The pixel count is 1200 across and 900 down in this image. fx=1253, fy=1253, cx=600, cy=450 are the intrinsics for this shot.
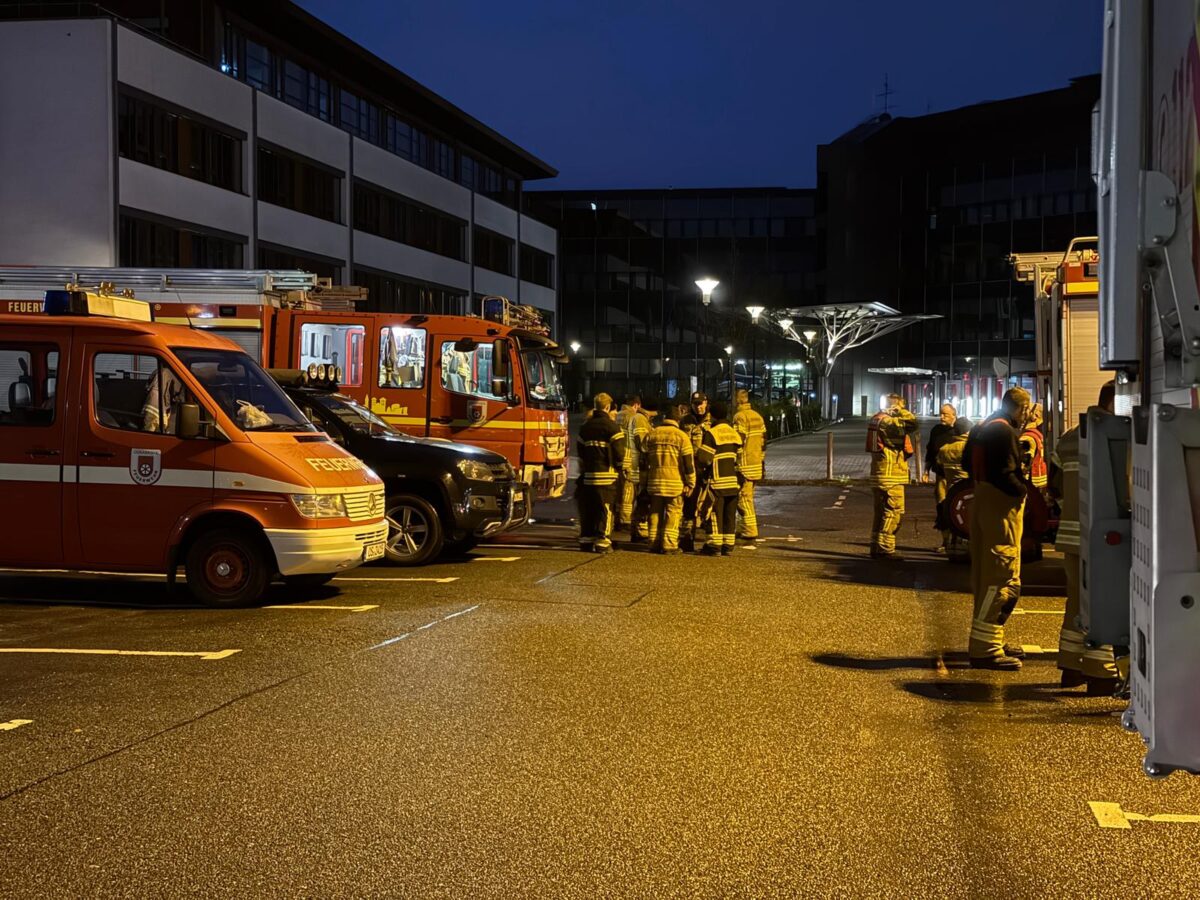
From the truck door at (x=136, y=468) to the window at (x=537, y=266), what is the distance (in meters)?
54.3

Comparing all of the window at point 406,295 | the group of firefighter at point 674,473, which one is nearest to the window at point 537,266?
the window at point 406,295

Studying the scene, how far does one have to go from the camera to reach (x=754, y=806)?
5.21 meters

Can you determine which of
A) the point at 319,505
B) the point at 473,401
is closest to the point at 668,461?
the point at 473,401

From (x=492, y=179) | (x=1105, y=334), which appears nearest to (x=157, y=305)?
(x=1105, y=334)

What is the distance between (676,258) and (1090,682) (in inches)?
2815

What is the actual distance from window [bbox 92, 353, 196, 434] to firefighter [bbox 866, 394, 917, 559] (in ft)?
24.8

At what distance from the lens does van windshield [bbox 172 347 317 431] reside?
1010 centimetres

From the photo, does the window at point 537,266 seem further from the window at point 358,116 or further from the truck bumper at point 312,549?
the truck bumper at point 312,549

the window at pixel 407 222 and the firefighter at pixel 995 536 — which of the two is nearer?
the firefighter at pixel 995 536

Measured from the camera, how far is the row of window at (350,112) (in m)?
38.5

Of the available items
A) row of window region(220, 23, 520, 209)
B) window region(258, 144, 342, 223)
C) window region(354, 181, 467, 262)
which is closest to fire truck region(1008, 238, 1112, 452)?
window region(258, 144, 342, 223)

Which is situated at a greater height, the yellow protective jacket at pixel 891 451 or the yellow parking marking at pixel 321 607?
the yellow protective jacket at pixel 891 451

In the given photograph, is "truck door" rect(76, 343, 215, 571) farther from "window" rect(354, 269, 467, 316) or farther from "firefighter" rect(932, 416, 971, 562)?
"window" rect(354, 269, 467, 316)

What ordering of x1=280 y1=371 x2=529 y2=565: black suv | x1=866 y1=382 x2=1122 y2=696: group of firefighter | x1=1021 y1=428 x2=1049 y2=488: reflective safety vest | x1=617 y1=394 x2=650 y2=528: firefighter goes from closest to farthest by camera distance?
x1=866 y1=382 x2=1122 y2=696: group of firefighter
x1=280 y1=371 x2=529 y2=565: black suv
x1=1021 y1=428 x2=1049 y2=488: reflective safety vest
x1=617 y1=394 x2=650 y2=528: firefighter
